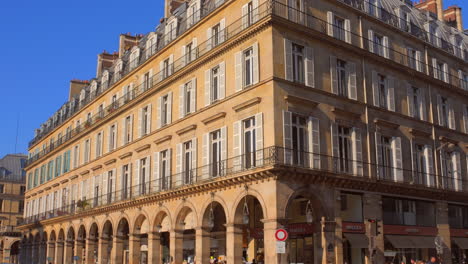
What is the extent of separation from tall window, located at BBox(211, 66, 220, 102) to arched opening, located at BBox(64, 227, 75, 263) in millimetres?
22963

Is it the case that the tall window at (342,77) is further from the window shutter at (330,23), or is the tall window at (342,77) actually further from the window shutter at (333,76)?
the window shutter at (330,23)

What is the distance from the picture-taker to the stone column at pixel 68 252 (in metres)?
44.3

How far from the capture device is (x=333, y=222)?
24.0 m

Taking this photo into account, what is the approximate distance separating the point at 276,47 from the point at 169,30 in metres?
11.7

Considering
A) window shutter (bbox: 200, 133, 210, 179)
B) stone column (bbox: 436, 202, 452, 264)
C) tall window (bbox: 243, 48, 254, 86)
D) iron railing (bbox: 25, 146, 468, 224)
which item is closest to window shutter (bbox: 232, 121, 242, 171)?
iron railing (bbox: 25, 146, 468, 224)

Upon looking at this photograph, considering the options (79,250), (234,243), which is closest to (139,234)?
(234,243)

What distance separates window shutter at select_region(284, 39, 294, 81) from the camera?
78.7ft

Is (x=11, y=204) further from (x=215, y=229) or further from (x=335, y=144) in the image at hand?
(x=335, y=144)

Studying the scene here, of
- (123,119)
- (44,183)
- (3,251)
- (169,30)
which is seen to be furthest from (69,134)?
(3,251)

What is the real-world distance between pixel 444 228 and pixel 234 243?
13297 mm

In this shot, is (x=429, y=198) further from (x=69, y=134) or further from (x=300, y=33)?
(x=69, y=134)

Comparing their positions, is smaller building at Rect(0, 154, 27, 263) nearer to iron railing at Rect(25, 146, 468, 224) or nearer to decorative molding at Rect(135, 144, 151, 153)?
iron railing at Rect(25, 146, 468, 224)

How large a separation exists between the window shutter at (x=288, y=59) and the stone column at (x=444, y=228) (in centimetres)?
1269

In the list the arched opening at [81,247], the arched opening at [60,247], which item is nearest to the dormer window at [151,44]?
the arched opening at [81,247]
